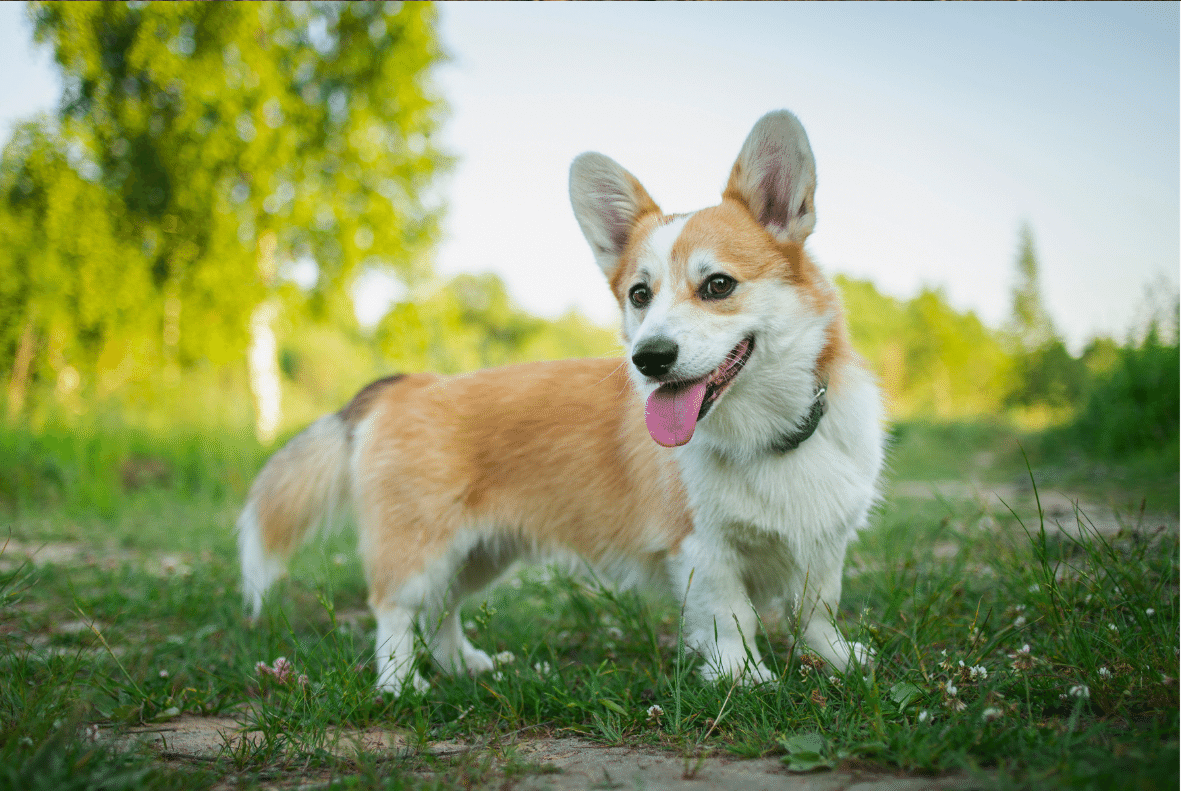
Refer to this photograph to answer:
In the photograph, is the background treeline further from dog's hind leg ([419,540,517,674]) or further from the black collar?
the black collar

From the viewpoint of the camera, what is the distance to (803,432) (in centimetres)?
200

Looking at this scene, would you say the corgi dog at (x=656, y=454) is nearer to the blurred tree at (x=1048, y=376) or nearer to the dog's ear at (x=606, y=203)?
the dog's ear at (x=606, y=203)

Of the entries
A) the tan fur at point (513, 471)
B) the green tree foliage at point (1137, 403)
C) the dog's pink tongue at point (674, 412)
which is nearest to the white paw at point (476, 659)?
the tan fur at point (513, 471)

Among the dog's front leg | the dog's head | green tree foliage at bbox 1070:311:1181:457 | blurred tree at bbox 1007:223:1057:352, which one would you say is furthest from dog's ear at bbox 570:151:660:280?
blurred tree at bbox 1007:223:1057:352

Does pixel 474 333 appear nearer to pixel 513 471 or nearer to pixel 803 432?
pixel 513 471

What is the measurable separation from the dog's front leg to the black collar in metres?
0.35

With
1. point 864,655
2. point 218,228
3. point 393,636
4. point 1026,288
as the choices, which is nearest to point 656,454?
point 864,655

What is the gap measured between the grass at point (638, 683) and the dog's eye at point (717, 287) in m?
0.98

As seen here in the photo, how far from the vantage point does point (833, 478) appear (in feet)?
6.56

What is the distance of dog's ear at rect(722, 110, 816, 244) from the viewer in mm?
2020

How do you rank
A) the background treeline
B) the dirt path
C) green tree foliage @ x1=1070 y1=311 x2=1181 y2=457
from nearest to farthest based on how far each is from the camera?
the dirt path, green tree foliage @ x1=1070 y1=311 x2=1181 y2=457, the background treeline

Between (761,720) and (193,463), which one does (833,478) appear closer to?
(761,720)

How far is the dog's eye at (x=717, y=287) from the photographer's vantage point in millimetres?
1995

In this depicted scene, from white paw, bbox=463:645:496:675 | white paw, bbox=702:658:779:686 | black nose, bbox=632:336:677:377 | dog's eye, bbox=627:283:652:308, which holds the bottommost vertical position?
white paw, bbox=463:645:496:675
